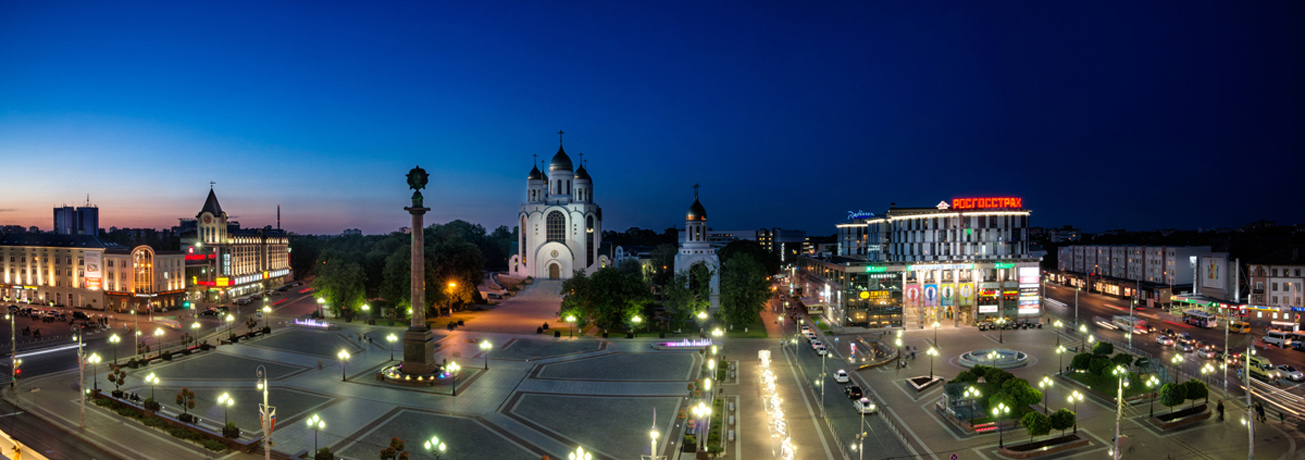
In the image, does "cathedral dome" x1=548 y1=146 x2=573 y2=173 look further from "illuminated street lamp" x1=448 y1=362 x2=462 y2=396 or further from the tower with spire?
"illuminated street lamp" x1=448 y1=362 x2=462 y2=396

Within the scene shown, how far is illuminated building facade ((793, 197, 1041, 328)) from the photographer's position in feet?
189

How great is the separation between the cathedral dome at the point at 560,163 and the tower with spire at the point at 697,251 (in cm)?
2290

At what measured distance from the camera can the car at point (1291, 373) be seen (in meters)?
36.8

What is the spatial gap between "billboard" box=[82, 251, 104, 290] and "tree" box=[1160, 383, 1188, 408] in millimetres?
93339

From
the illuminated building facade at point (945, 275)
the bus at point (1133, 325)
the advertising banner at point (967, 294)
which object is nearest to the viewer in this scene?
the bus at point (1133, 325)

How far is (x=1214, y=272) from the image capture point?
218ft

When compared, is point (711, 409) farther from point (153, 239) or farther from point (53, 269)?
point (153, 239)

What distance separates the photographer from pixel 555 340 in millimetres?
48750

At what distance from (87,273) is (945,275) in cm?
9295

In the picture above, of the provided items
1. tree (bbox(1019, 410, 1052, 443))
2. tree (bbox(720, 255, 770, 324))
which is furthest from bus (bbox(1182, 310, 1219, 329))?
tree (bbox(1019, 410, 1052, 443))

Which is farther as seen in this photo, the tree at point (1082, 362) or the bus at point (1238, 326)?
the bus at point (1238, 326)

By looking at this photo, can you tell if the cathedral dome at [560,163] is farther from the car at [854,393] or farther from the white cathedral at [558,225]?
the car at [854,393]

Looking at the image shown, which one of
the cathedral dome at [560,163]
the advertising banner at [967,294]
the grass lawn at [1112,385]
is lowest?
the grass lawn at [1112,385]

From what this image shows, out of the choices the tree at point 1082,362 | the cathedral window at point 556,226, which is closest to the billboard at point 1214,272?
the tree at point 1082,362
